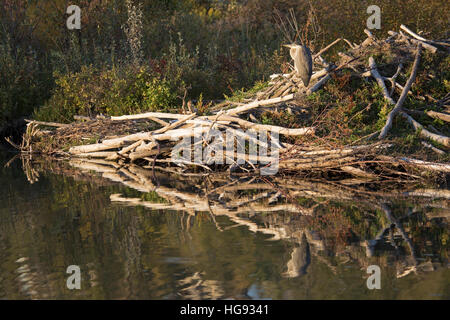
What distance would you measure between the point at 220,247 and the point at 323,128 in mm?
5531

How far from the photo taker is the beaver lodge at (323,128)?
390 inches

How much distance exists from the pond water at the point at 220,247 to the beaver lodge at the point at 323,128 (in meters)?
1.36

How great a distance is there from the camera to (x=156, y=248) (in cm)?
616

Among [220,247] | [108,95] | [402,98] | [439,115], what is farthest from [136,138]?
A: [220,247]

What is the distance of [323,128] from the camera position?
11.2m

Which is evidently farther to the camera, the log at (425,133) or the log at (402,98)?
the log at (402,98)

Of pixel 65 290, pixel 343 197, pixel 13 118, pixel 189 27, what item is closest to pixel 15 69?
pixel 13 118

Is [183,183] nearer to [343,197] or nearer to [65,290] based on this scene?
[343,197]

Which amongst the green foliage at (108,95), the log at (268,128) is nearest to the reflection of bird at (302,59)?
the log at (268,128)

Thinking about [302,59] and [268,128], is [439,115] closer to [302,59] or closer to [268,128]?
[302,59]

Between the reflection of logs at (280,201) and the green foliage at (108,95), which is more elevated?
the green foliage at (108,95)

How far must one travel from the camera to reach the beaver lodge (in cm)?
991

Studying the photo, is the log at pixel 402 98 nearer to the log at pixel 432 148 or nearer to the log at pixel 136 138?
the log at pixel 432 148

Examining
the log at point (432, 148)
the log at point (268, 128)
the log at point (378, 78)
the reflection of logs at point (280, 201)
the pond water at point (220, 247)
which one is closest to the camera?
the pond water at point (220, 247)
